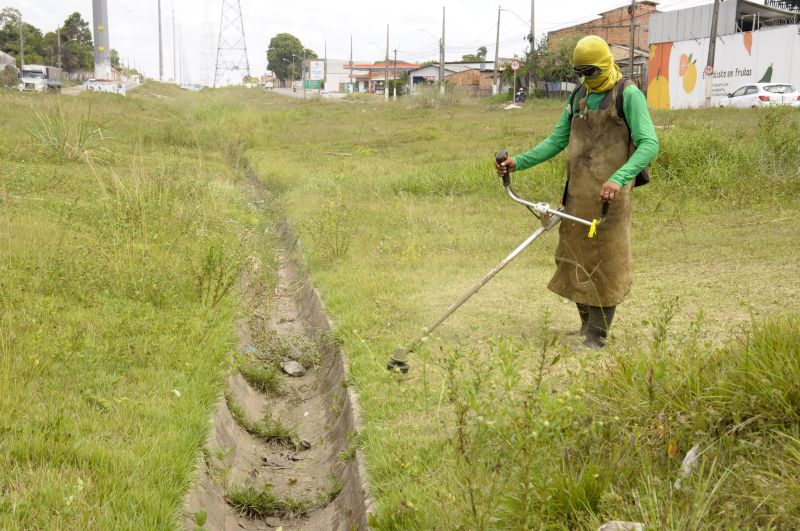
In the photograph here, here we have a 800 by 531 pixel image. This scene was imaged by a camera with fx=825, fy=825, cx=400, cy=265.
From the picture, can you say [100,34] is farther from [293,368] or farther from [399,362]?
[399,362]

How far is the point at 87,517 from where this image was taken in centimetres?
332

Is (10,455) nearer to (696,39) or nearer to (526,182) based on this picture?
(526,182)

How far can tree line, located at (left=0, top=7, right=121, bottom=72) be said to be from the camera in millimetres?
71062

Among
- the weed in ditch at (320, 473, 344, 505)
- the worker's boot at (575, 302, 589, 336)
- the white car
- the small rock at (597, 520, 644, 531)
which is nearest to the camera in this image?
the small rock at (597, 520, 644, 531)

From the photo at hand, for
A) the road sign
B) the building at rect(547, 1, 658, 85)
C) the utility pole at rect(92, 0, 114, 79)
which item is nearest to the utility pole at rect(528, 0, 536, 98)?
the building at rect(547, 1, 658, 85)

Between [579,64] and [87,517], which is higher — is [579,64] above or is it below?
above

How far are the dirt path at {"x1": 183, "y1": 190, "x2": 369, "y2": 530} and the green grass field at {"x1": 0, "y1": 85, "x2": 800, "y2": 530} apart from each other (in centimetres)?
16

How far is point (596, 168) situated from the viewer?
16.9 ft

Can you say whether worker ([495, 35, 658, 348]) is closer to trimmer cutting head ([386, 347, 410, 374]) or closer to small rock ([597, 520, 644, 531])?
trimmer cutting head ([386, 347, 410, 374])

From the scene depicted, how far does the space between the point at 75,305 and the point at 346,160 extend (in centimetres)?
1140

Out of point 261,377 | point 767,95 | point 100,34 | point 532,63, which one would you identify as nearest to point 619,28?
point 532,63

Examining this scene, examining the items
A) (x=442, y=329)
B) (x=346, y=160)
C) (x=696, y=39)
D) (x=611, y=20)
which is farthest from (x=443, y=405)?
(x=611, y=20)

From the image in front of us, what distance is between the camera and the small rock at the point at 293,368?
6.47 m

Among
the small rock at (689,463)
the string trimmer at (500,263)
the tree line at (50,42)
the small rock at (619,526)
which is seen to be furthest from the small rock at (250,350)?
the tree line at (50,42)
